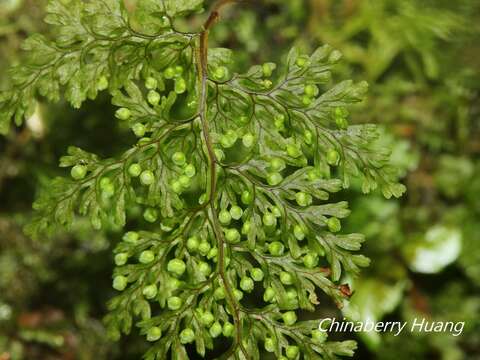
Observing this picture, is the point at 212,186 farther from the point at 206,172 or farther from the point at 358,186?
the point at 358,186

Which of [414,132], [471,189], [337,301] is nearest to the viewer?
[337,301]

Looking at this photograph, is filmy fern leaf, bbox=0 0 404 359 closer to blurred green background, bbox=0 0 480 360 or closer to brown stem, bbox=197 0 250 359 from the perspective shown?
brown stem, bbox=197 0 250 359

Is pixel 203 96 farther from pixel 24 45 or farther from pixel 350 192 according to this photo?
pixel 350 192

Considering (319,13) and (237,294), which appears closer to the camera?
(237,294)

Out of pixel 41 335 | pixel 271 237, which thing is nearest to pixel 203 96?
pixel 271 237

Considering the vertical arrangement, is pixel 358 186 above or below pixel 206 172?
below

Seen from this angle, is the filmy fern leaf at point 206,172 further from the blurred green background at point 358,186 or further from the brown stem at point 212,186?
the blurred green background at point 358,186

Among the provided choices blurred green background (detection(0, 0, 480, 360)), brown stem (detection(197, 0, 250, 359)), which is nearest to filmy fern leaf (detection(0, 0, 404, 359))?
brown stem (detection(197, 0, 250, 359))

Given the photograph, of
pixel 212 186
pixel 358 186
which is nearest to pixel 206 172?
pixel 212 186
